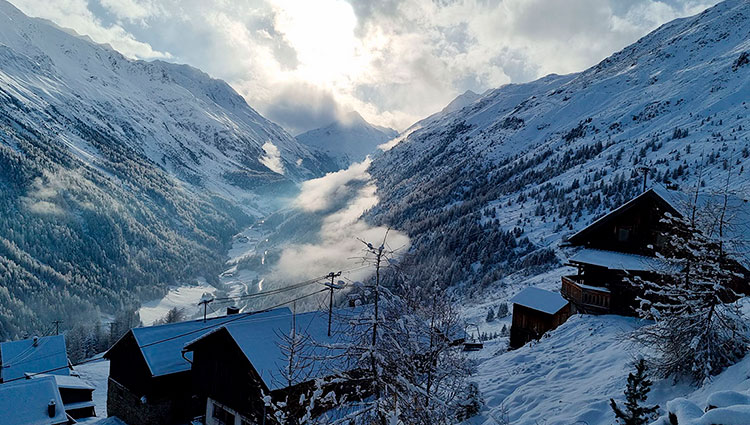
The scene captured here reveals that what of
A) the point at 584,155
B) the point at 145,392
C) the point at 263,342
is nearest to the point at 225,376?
the point at 263,342

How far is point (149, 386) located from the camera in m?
23.8

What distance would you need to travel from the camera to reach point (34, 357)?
40594 mm

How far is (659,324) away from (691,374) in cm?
128

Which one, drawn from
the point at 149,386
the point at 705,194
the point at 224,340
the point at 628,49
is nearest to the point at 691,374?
the point at 705,194

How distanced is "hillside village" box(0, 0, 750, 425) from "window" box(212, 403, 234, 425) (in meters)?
0.19

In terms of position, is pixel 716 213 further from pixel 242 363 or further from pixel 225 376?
pixel 225 376

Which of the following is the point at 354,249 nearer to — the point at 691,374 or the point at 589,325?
the point at 589,325

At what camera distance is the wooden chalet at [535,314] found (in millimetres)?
30344

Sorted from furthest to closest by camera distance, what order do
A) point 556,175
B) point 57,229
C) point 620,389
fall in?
1. point 57,229
2. point 556,175
3. point 620,389

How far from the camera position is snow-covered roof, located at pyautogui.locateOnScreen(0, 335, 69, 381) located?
39.0m

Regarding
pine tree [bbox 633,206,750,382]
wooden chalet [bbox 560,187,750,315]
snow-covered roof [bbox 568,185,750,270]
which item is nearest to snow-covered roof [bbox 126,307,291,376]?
wooden chalet [bbox 560,187,750,315]

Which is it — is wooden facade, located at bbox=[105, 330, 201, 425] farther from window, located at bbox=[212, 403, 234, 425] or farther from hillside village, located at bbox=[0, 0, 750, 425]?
window, located at bbox=[212, 403, 234, 425]

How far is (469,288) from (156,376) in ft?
211

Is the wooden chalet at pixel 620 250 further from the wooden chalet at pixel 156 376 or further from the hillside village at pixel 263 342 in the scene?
the wooden chalet at pixel 156 376
